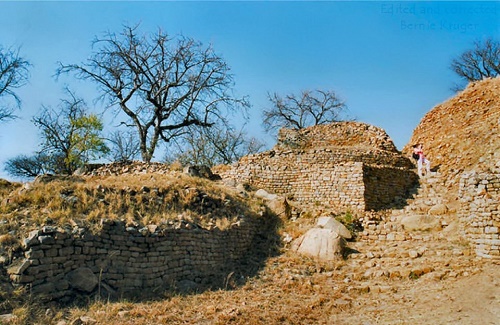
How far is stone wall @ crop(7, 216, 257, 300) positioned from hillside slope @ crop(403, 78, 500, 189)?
950 cm

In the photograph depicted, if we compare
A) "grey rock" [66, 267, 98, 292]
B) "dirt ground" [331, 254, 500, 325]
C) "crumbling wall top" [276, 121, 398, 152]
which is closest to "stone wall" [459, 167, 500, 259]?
"dirt ground" [331, 254, 500, 325]

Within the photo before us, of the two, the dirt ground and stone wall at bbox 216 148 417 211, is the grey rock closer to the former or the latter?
the dirt ground

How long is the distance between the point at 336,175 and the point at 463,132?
283 inches

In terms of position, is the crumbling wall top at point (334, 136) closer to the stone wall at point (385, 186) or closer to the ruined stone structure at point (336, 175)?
the ruined stone structure at point (336, 175)

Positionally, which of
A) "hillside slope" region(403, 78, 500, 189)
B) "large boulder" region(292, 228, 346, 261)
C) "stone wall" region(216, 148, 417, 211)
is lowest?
"large boulder" region(292, 228, 346, 261)

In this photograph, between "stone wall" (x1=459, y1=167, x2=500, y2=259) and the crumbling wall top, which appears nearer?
"stone wall" (x1=459, y1=167, x2=500, y2=259)

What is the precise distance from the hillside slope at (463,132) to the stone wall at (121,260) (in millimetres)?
9501

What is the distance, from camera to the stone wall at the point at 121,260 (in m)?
6.95

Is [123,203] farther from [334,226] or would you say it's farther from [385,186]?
[385,186]

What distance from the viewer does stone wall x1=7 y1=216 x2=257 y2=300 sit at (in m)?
6.95

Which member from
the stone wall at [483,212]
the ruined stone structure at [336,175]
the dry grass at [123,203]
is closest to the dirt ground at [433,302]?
the stone wall at [483,212]

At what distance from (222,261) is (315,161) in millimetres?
7264

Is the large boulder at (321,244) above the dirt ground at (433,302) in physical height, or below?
above

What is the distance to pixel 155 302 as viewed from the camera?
292 inches
